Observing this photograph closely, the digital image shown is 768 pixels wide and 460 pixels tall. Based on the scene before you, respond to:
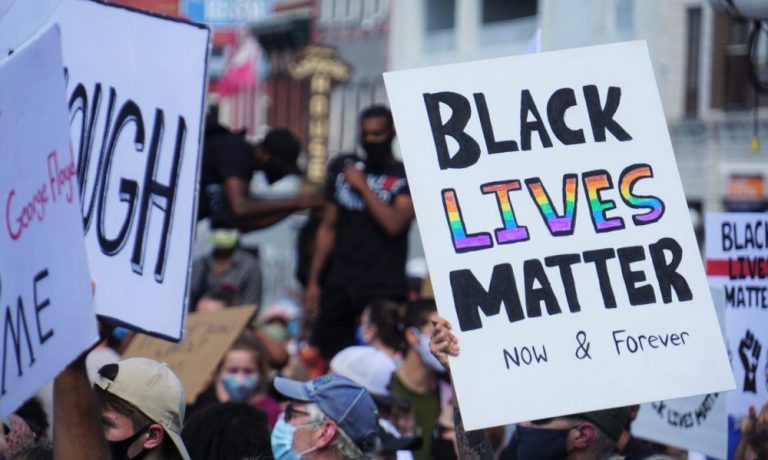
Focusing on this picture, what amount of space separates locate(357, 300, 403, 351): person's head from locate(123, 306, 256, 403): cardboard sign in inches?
37.7

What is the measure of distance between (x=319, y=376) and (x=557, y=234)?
154cm

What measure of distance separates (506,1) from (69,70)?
31.9 m

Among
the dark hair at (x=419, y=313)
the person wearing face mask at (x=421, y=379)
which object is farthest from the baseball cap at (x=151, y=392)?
the dark hair at (x=419, y=313)

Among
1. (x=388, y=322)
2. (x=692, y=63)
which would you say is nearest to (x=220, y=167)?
(x=388, y=322)

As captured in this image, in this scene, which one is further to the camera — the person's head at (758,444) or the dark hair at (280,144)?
the dark hair at (280,144)

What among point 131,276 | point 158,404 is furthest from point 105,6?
point 158,404

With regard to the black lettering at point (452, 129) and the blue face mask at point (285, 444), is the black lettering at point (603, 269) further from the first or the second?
the blue face mask at point (285, 444)

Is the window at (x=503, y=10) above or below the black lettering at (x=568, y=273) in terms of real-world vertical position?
below

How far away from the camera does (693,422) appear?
7.29 meters

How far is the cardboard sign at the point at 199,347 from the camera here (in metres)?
A: 8.12

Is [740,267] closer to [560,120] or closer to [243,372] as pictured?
[560,120]

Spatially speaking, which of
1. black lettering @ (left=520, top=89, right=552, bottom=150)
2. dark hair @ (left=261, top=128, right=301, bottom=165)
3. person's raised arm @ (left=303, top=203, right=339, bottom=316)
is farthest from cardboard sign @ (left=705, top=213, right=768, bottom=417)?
person's raised arm @ (left=303, top=203, right=339, bottom=316)

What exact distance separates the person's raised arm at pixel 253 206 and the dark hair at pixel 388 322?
0.74 meters

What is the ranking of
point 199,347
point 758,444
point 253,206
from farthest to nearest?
point 253,206
point 199,347
point 758,444
